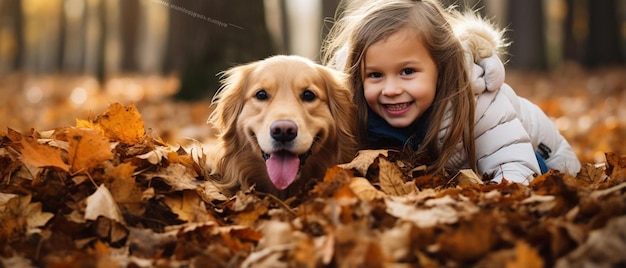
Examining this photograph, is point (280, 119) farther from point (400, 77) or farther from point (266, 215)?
point (400, 77)

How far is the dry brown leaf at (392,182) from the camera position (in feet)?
10.6

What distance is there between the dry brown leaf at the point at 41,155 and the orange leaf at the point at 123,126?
57 cm

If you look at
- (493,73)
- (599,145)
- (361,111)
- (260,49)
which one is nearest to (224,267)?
(361,111)

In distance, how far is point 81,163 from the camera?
10.2 ft

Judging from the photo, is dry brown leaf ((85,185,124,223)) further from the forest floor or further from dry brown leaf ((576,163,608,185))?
dry brown leaf ((576,163,608,185))

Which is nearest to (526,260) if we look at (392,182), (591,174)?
(392,182)

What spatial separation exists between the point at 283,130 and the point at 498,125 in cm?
149

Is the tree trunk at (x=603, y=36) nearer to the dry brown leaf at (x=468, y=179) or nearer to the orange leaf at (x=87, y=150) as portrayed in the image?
the dry brown leaf at (x=468, y=179)

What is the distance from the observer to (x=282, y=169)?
11.2 feet

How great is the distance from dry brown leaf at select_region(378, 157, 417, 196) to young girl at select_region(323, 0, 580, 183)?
53 cm

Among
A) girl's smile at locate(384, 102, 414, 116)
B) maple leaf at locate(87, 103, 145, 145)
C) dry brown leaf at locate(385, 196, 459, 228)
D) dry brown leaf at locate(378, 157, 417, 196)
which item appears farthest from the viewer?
girl's smile at locate(384, 102, 414, 116)

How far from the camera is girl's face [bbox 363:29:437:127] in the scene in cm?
383

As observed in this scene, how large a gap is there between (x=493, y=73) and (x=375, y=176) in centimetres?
118

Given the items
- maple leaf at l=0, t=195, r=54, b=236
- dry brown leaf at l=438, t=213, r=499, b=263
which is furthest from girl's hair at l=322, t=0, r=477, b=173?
maple leaf at l=0, t=195, r=54, b=236
